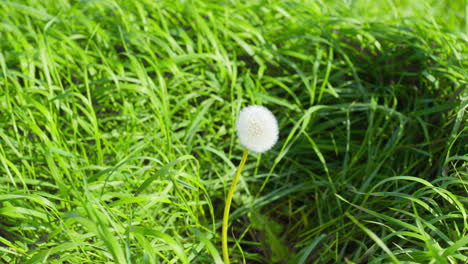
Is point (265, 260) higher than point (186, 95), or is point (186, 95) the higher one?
point (186, 95)

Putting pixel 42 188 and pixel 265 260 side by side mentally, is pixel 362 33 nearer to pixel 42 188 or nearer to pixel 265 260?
pixel 265 260

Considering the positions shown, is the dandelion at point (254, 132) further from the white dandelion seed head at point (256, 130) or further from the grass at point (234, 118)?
the grass at point (234, 118)

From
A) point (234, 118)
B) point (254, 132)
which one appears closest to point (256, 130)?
point (254, 132)

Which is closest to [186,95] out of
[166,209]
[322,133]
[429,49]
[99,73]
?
[99,73]

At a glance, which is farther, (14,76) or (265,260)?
(14,76)

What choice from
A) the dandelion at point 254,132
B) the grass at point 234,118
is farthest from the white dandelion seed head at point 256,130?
the grass at point 234,118

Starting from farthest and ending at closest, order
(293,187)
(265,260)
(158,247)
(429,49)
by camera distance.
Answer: (429,49) < (293,187) < (265,260) < (158,247)
